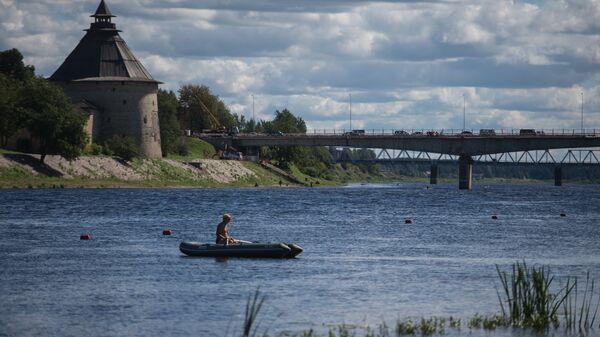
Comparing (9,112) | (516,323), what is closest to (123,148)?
(9,112)

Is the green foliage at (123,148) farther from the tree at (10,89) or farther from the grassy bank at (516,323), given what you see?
the grassy bank at (516,323)

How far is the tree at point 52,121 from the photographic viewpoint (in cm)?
15212

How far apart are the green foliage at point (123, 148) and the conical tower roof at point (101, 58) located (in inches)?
568

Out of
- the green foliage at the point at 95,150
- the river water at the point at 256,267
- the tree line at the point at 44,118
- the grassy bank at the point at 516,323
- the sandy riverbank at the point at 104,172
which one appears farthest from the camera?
the green foliage at the point at 95,150

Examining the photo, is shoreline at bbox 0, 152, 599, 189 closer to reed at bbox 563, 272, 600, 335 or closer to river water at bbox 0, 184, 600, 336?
river water at bbox 0, 184, 600, 336

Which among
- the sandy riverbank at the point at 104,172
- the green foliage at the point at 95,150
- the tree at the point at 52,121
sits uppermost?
the tree at the point at 52,121

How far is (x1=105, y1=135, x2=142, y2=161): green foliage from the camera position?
175125 millimetres

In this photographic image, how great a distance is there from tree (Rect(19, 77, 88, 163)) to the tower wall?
3155 cm

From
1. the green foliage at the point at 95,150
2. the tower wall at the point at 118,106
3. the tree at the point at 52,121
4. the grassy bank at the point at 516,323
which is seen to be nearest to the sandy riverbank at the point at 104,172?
the tree at the point at 52,121

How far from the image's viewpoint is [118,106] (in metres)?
190

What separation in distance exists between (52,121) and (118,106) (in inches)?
1479

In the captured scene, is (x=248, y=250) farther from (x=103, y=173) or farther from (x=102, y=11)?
(x=102, y=11)

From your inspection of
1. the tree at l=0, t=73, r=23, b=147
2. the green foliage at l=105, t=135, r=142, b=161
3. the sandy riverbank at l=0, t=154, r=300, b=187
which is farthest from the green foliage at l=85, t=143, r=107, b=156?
the tree at l=0, t=73, r=23, b=147

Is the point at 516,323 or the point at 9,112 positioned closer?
the point at 516,323
